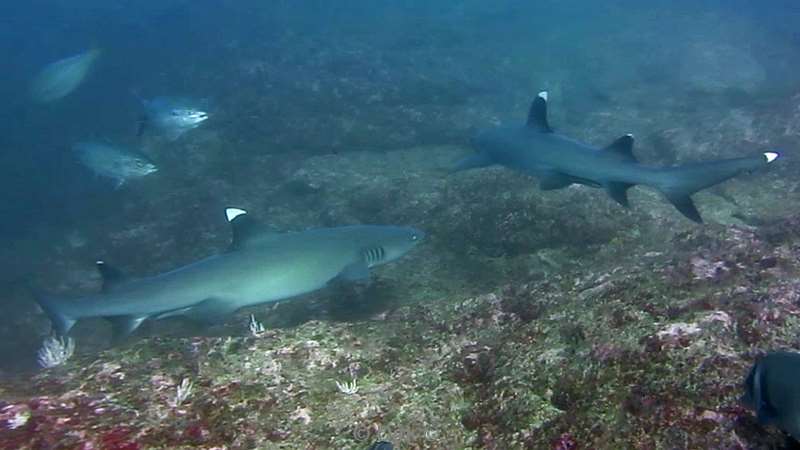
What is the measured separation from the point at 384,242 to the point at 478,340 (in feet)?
7.96

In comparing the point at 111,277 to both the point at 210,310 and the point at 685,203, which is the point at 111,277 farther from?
the point at 685,203

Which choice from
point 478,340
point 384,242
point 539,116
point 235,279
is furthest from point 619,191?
point 235,279

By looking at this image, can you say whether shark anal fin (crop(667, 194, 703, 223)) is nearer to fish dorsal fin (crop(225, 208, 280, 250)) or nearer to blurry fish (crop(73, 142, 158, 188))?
fish dorsal fin (crop(225, 208, 280, 250))

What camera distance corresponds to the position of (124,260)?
440 inches

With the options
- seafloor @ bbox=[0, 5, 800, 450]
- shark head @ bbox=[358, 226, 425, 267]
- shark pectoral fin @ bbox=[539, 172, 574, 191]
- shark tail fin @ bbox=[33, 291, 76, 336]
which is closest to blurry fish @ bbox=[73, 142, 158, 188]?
seafloor @ bbox=[0, 5, 800, 450]

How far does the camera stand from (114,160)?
9930mm

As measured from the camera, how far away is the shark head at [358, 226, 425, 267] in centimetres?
652

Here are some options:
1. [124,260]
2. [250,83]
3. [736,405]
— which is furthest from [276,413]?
[250,83]

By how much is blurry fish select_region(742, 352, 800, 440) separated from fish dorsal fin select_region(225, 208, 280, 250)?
4.73 meters

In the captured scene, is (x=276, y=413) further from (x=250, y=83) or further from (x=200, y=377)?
(x=250, y=83)

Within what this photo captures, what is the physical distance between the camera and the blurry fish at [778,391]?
2309 millimetres

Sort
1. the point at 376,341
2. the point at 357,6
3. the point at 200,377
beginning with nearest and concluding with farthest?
the point at 200,377 < the point at 376,341 < the point at 357,6

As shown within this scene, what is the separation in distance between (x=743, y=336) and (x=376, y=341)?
2.70 meters

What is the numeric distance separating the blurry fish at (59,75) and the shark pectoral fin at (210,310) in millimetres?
11271
